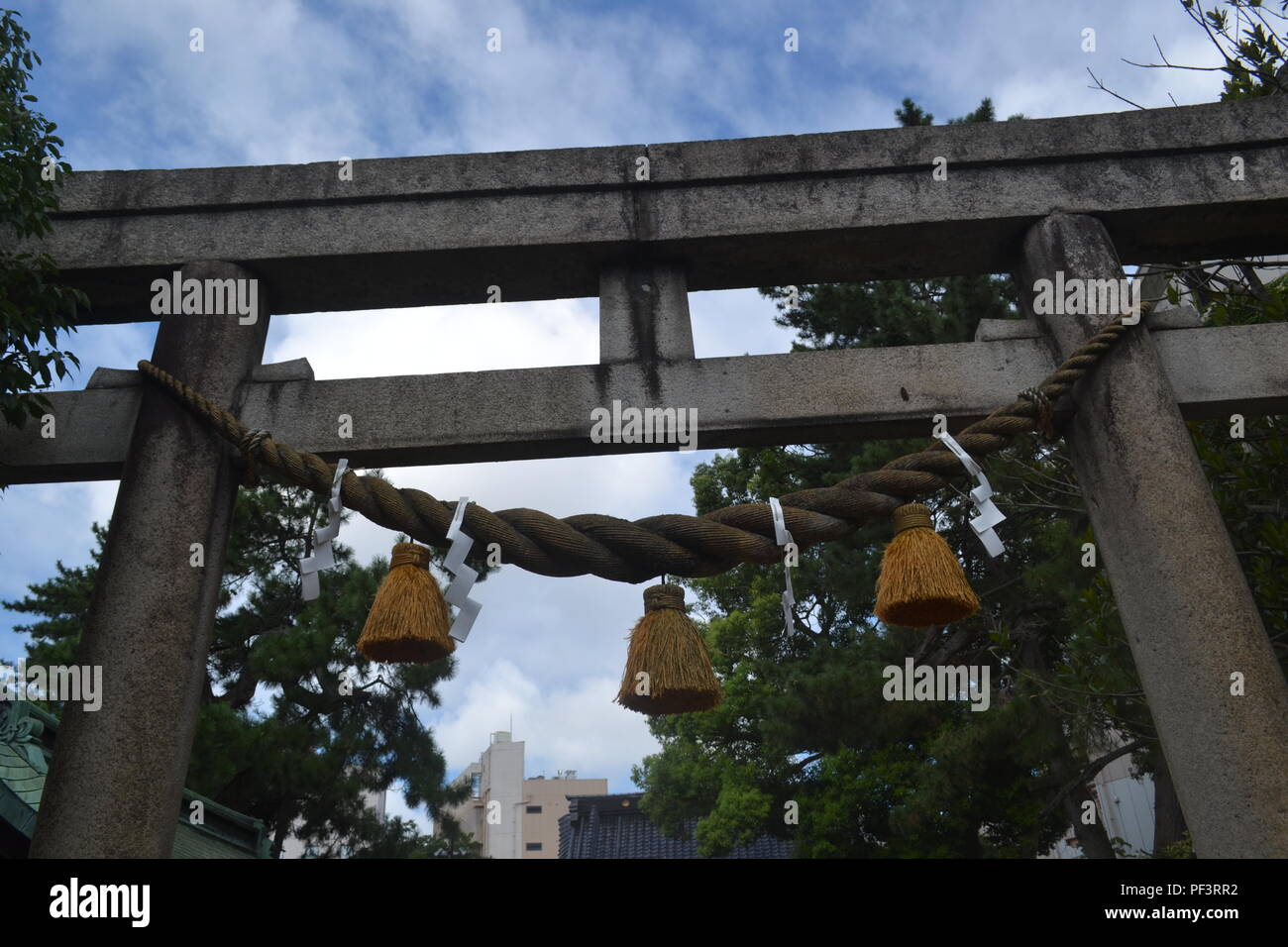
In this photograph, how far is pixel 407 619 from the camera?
2902mm

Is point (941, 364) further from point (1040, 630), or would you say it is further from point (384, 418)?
point (1040, 630)

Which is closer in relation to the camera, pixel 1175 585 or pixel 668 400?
pixel 1175 585

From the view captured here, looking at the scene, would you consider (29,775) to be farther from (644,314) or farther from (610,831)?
(610,831)

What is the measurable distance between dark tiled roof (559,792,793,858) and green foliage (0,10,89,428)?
20240 mm

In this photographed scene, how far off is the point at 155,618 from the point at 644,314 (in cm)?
206

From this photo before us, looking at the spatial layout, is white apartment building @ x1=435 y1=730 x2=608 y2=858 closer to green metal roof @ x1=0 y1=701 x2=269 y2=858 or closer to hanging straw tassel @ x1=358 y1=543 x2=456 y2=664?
green metal roof @ x1=0 y1=701 x2=269 y2=858

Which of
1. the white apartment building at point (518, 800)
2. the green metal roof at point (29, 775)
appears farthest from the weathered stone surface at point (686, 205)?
the white apartment building at point (518, 800)

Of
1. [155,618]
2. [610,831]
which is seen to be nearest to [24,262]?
[155,618]

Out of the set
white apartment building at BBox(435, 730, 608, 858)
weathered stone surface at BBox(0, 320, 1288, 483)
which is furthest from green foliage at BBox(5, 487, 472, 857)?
white apartment building at BBox(435, 730, 608, 858)

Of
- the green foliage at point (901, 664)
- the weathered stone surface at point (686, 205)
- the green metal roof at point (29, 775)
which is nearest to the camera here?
the weathered stone surface at point (686, 205)

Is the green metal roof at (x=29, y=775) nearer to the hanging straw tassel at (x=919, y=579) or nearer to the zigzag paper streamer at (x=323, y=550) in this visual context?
the zigzag paper streamer at (x=323, y=550)

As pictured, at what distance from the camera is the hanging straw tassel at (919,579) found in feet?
9.70

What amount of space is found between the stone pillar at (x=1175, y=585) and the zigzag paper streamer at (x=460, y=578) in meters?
2.21
